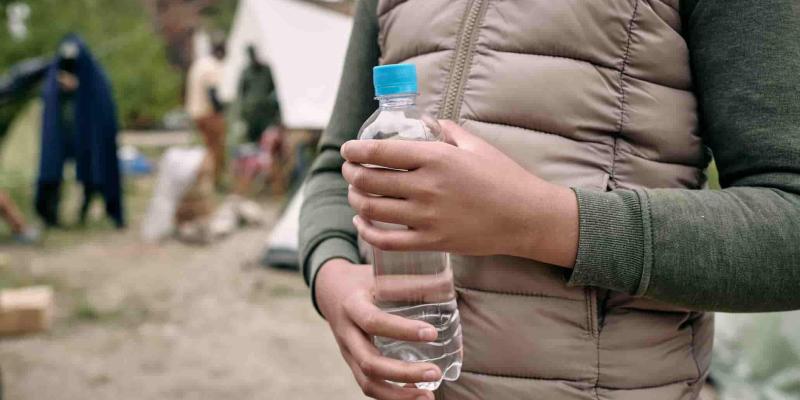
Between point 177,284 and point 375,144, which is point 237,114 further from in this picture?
point 375,144

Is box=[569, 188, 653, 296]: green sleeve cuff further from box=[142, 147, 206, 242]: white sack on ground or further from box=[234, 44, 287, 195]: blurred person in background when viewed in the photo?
box=[234, 44, 287, 195]: blurred person in background

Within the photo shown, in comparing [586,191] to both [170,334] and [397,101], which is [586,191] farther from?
[170,334]

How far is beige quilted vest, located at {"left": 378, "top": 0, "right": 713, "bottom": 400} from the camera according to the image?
83 centimetres

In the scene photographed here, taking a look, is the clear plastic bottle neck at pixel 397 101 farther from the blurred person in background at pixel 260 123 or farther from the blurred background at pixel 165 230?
the blurred person in background at pixel 260 123

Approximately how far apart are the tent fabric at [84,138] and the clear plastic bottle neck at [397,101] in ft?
23.5

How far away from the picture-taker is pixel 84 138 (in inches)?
286

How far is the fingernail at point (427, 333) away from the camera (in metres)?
0.75

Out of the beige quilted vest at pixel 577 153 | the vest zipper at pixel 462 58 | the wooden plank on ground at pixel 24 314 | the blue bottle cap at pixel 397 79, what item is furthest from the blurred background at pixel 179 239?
the blue bottle cap at pixel 397 79

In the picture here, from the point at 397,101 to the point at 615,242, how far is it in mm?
330

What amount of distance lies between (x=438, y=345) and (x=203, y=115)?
919cm

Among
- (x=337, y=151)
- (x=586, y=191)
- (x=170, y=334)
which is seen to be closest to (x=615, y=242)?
(x=586, y=191)

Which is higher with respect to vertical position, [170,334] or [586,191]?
[586,191]

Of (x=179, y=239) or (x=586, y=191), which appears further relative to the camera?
(x=179, y=239)

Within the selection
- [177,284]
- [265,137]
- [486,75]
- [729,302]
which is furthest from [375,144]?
[265,137]
